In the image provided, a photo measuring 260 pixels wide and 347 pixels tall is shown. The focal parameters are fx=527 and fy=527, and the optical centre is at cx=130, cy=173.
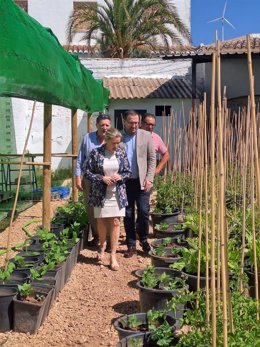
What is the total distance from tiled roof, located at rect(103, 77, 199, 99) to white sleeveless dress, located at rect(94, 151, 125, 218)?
9.41 m

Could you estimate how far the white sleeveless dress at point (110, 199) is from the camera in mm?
4746

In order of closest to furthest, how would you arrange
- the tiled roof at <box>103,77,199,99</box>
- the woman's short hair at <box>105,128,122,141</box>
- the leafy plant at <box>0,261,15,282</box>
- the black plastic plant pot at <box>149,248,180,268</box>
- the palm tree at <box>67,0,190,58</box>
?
the leafy plant at <box>0,261,15,282</box>, the black plastic plant pot at <box>149,248,180,268</box>, the woman's short hair at <box>105,128,122,141</box>, the tiled roof at <box>103,77,199,99</box>, the palm tree at <box>67,0,190,58</box>

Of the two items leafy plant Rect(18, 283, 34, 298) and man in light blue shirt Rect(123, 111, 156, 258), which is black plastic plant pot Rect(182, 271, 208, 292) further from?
man in light blue shirt Rect(123, 111, 156, 258)

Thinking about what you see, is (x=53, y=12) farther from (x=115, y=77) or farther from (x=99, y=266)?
(x=99, y=266)

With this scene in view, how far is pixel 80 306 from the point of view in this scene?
13.3 ft

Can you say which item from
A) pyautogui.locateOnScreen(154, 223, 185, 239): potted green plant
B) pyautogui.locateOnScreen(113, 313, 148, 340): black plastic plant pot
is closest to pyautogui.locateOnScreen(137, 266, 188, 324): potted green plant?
pyautogui.locateOnScreen(113, 313, 148, 340): black plastic plant pot

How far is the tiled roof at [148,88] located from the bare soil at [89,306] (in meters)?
9.11

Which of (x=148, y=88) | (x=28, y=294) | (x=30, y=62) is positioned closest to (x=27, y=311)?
(x=28, y=294)

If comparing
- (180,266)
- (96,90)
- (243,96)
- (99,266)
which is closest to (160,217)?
(99,266)

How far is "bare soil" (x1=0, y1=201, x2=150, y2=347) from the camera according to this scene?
3.38 meters

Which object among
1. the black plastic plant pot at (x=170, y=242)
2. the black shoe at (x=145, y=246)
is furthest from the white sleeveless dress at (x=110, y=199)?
the black shoe at (x=145, y=246)

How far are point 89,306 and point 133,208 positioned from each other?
1.45 meters

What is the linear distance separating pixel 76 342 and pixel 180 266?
1.04m

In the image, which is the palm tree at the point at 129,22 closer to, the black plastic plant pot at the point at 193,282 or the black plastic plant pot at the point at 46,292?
the black plastic plant pot at the point at 193,282
